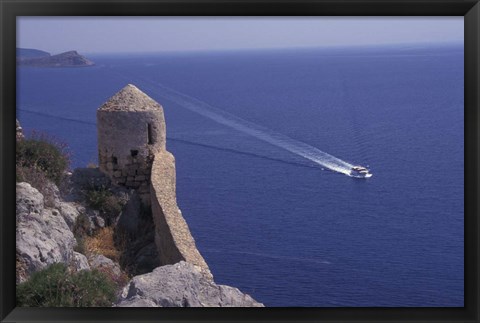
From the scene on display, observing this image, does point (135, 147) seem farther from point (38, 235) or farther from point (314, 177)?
point (314, 177)

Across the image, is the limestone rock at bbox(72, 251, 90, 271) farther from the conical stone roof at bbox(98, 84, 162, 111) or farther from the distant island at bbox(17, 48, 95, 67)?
the distant island at bbox(17, 48, 95, 67)

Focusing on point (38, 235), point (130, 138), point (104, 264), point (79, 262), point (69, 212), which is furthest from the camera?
point (130, 138)

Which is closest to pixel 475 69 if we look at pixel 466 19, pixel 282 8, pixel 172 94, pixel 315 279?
pixel 466 19

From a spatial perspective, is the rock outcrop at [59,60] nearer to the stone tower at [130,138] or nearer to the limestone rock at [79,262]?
the stone tower at [130,138]

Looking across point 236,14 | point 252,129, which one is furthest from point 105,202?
point 252,129

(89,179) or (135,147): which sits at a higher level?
(135,147)

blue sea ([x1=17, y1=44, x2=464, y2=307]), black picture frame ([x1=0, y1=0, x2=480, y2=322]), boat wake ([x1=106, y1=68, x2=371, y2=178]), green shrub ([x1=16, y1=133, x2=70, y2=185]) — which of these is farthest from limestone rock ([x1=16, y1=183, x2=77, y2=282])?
boat wake ([x1=106, y1=68, x2=371, y2=178])

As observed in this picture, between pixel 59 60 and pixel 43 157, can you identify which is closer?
pixel 43 157
